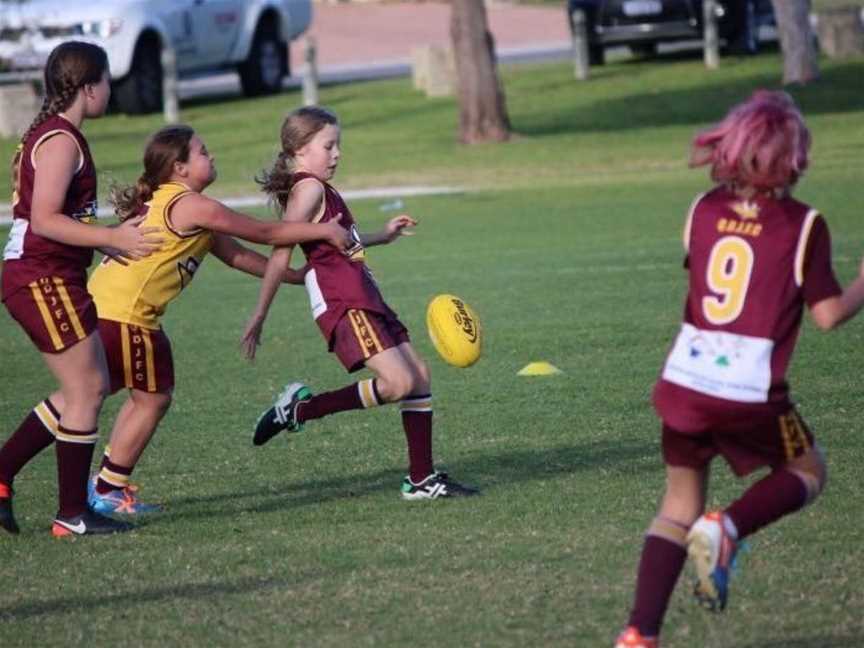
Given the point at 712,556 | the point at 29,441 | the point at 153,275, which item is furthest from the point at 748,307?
the point at 29,441

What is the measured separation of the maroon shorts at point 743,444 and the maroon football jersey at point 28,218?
2819mm

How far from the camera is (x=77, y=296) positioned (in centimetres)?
723

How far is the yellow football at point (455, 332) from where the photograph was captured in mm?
8250

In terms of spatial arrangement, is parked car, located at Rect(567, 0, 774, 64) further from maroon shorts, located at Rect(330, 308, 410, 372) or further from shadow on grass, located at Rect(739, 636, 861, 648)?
shadow on grass, located at Rect(739, 636, 861, 648)

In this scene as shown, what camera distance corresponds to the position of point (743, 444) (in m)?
5.27

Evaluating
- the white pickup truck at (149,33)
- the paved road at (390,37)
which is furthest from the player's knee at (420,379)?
the paved road at (390,37)

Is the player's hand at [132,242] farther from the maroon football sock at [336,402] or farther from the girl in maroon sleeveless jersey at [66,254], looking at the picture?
the maroon football sock at [336,402]

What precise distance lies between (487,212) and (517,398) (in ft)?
34.5

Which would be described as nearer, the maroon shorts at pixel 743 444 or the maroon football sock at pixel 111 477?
the maroon shorts at pixel 743 444

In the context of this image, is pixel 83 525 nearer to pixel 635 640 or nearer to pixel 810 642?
pixel 635 640

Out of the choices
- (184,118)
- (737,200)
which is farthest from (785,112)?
(184,118)

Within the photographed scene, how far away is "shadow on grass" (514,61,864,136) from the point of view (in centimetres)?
2805

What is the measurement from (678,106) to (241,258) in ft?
71.8

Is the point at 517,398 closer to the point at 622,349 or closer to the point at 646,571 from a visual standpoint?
the point at 622,349
